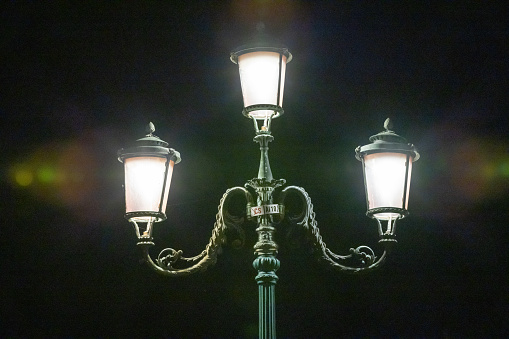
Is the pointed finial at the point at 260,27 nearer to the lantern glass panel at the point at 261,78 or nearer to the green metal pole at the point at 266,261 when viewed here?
the lantern glass panel at the point at 261,78

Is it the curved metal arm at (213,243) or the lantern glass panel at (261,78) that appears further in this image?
the curved metal arm at (213,243)

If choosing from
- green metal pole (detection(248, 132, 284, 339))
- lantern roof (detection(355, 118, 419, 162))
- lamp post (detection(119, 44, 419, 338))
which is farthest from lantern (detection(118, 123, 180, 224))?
lantern roof (detection(355, 118, 419, 162))

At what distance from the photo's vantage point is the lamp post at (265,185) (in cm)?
615

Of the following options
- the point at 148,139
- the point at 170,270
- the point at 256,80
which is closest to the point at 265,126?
the point at 256,80

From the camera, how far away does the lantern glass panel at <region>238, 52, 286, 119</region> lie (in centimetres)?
614

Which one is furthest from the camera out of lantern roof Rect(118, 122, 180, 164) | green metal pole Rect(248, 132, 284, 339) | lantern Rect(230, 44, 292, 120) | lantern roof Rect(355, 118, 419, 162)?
lantern roof Rect(118, 122, 180, 164)

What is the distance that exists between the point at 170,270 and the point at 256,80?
5.05 ft

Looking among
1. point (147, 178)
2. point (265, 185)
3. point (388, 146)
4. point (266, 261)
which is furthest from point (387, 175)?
point (147, 178)

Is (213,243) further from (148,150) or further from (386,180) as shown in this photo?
A: (386,180)

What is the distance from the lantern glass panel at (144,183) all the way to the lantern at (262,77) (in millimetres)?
783

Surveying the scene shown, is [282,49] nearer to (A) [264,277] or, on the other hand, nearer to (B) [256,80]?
(B) [256,80]

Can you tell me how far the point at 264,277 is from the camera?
6.11m

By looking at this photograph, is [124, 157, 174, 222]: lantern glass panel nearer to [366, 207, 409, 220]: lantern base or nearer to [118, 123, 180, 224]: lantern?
[118, 123, 180, 224]: lantern

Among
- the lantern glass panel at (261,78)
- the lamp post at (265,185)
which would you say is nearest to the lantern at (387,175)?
the lamp post at (265,185)
